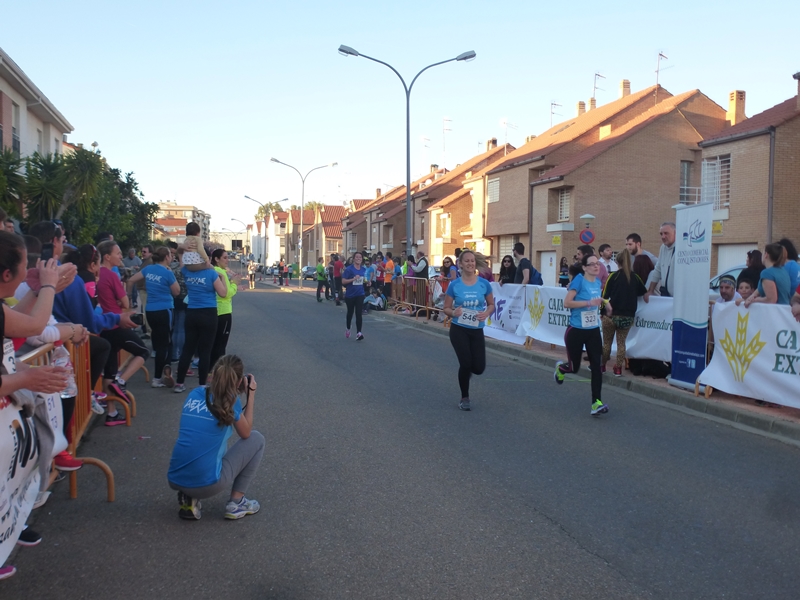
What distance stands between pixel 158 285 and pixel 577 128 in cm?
3697

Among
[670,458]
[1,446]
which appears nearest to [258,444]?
[1,446]

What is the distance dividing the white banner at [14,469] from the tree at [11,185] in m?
15.2

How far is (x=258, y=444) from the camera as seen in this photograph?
16.1 feet

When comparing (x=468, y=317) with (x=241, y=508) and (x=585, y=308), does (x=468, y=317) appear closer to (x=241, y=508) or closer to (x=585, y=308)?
(x=585, y=308)

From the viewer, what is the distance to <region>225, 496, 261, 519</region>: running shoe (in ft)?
15.8

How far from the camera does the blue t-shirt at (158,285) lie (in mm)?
9273

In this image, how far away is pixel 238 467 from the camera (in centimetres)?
481

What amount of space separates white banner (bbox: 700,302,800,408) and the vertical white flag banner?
8.4 inches

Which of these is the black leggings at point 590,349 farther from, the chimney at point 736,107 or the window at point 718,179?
the chimney at point 736,107

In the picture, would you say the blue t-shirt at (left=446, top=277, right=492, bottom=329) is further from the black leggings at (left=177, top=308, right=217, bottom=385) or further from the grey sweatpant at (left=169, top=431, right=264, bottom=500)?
the grey sweatpant at (left=169, top=431, right=264, bottom=500)

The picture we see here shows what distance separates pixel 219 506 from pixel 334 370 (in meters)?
6.28

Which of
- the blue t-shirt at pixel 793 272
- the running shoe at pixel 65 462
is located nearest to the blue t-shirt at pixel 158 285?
the running shoe at pixel 65 462

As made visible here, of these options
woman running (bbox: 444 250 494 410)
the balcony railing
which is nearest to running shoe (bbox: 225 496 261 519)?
woman running (bbox: 444 250 494 410)

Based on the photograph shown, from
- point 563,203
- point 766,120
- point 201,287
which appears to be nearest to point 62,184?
point 201,287
